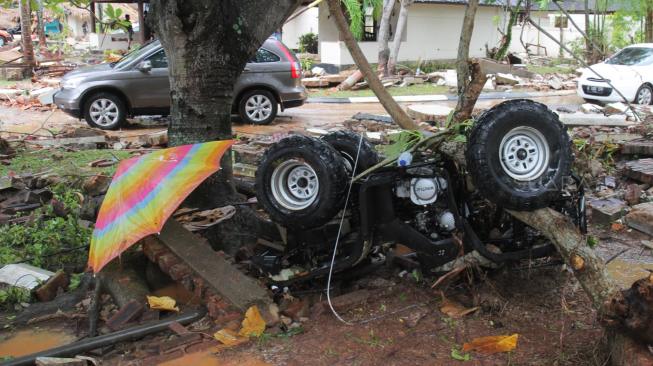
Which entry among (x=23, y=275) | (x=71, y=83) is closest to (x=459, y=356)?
(x=23, y=275)

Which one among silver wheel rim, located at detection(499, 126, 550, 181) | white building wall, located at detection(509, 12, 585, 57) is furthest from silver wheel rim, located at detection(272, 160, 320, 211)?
white building wall, located at detection(509, 12, 585, 57)

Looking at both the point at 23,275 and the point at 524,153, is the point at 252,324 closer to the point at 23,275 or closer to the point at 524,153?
the point at 524,153

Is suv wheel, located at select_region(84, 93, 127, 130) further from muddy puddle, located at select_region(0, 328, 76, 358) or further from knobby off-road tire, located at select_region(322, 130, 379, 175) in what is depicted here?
knobby off-road tire, located at select_region(322, 130, 379, 175)

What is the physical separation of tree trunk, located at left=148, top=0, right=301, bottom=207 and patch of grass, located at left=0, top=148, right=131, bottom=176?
2.88m

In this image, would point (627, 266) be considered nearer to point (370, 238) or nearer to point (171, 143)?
point (370, 238)

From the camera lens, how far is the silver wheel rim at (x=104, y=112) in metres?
13.2

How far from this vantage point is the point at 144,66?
13.2 m

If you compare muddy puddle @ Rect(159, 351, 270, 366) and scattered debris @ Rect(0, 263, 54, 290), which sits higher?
scattered debris @ Rect(0, 263, 54, 290)

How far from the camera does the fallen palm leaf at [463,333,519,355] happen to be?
12.9 ft

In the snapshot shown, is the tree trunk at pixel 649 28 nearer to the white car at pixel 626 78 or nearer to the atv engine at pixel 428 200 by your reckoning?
the white car at pixel 626 78

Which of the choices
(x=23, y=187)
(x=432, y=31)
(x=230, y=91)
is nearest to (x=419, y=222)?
(x=230, y=91)

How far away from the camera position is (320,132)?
11.8 meters

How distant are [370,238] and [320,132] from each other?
7277mm

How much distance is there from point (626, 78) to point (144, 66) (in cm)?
1260
